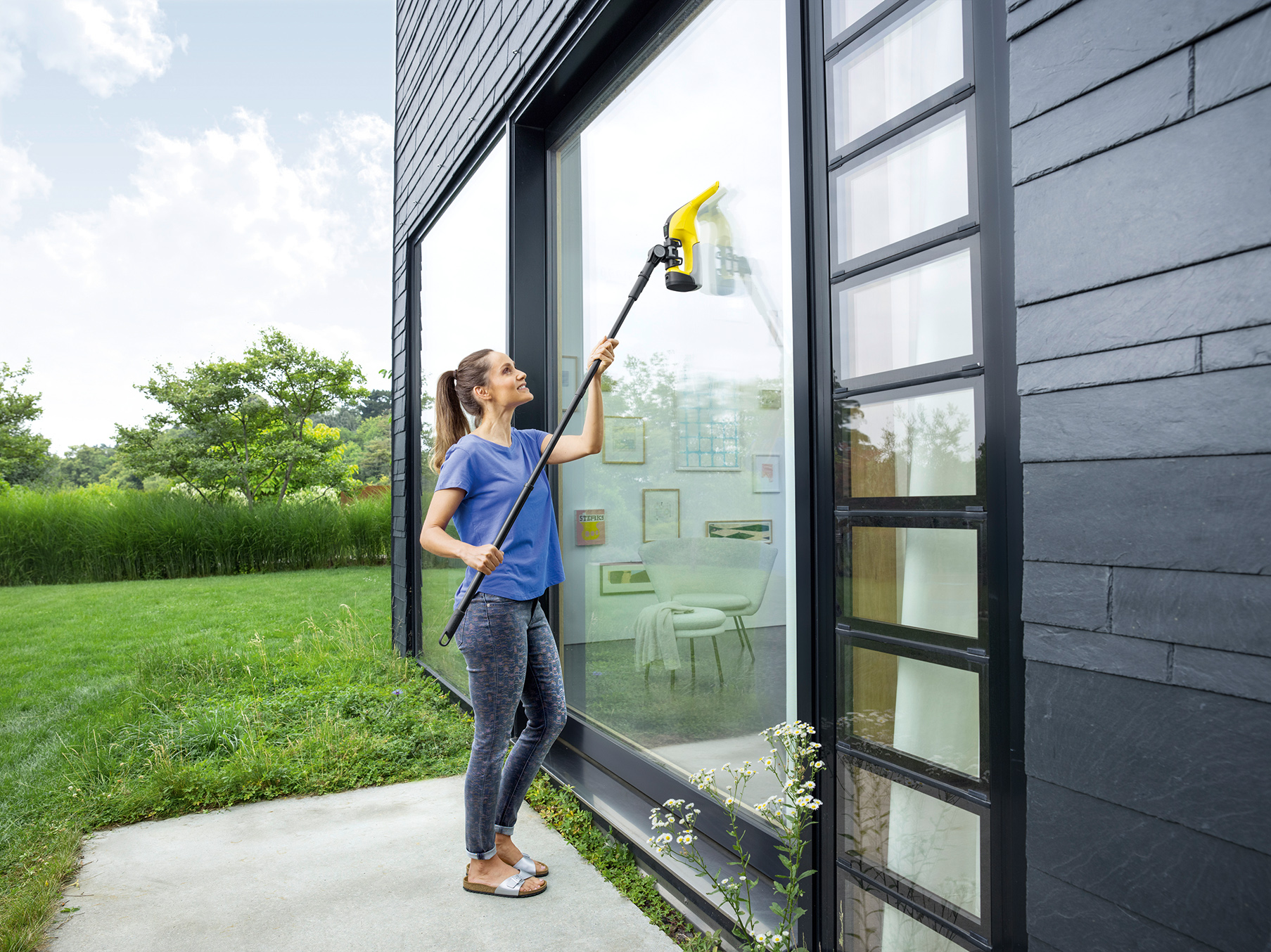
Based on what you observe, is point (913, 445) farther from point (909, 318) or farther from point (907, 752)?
point (907, 752)

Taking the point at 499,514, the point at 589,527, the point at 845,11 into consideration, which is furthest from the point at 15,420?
the point at 845,11

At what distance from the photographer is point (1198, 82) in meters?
0.94

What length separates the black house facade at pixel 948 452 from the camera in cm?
93

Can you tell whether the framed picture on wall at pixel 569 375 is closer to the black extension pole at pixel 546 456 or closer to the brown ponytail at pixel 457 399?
the brown ponytail at pixel 457 399

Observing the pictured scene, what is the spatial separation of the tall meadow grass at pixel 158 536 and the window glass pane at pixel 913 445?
42.6ft

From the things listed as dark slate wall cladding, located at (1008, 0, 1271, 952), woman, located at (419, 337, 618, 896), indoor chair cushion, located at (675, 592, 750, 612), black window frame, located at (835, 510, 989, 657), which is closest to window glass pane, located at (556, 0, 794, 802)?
indoor chair cushion, located at (675, 592, 750, 612)

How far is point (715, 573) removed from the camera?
238cm

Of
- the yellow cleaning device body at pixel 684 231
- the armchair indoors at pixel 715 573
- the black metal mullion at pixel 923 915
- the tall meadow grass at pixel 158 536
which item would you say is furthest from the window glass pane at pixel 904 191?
the tall meadow grass at pixel 158 536

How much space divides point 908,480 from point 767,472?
1.86ft

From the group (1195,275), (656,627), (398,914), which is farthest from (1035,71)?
(398,914)

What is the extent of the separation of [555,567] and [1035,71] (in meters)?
1.76

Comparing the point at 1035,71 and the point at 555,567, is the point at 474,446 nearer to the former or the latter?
the point at 555,567

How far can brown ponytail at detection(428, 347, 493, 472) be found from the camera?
2422mm

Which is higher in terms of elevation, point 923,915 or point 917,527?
point 917,527
